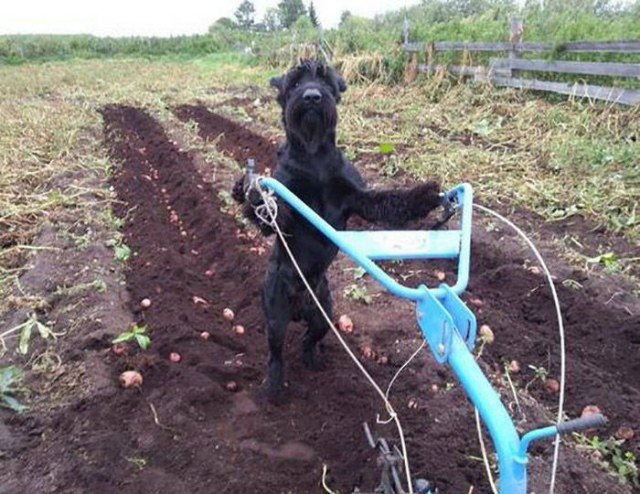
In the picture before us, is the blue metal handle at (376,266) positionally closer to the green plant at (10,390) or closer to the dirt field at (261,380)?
the dirt field at (261,380)

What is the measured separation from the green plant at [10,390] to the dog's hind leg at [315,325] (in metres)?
1.59

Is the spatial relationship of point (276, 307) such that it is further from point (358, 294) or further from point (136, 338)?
point (358, 294)

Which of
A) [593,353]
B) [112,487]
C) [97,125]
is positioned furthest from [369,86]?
[112,487]

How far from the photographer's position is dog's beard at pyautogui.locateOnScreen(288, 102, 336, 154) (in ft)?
9.48

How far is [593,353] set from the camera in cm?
387

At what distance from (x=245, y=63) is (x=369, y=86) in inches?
531

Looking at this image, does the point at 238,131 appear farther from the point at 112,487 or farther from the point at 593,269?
the point at 112,487

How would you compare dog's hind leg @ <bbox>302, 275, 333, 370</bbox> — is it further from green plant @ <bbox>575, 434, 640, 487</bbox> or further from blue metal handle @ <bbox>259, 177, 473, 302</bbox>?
green plant @ <bbox>575, 434, 640, 487</bbox>

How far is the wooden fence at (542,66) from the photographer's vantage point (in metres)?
8.98

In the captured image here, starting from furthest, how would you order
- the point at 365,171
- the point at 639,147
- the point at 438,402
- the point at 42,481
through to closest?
the point at 365,171 → the point at 639,147 → the point at 438,402 → the point at 42,481

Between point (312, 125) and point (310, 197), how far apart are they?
391 mm

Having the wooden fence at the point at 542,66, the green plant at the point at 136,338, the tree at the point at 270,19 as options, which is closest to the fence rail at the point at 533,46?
the wooden fence at the point at 542,66

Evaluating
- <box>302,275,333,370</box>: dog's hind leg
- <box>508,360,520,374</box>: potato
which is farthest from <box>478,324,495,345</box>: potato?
<box>302,275,333,370</box>: dog's hind leg

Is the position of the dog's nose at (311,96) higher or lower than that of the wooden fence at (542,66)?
higher
